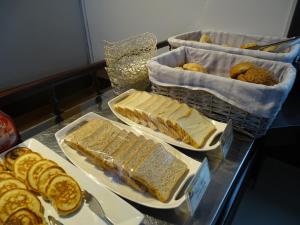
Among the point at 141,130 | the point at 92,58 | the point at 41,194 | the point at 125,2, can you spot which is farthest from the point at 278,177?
the point at 92,58

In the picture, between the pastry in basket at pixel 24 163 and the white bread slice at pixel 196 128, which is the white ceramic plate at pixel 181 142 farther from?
the pastry in basket at pixel 24 163

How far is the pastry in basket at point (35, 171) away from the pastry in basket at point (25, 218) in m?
0.09

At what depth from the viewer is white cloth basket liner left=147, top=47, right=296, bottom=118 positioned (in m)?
0.67

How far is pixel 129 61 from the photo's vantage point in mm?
1019

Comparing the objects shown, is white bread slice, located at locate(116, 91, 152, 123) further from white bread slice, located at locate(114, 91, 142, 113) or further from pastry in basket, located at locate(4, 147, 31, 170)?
pastry in basket, located at locate(4, 147, 31, 170)

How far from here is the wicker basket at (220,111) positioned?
29.6 inches

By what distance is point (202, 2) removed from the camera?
1.26m

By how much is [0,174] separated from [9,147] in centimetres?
15

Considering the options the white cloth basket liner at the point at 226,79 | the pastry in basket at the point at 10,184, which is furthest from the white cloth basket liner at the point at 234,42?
the pastry in basket at the point at 10,184

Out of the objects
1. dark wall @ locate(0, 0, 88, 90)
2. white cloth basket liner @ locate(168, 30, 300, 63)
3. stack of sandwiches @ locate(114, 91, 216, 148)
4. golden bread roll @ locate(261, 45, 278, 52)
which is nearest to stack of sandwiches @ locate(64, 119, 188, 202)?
stack of sandwiches @ locate(114, 91, 216, 148)

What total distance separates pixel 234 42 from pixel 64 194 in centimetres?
106

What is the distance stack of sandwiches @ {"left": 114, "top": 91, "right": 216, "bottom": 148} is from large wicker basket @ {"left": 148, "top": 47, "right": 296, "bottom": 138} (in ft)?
0.19

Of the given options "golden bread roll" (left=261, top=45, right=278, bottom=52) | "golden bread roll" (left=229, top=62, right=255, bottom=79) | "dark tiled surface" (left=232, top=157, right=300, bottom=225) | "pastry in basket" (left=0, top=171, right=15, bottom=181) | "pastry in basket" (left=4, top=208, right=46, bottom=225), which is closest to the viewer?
"pastry in basket" (left=4, top=208, right=46, bottom=225)

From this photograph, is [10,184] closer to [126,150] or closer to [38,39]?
[126,150]
